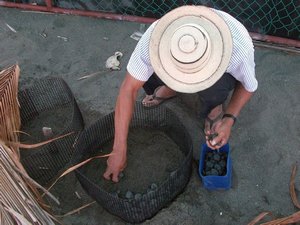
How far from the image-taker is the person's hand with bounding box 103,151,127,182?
3134mm

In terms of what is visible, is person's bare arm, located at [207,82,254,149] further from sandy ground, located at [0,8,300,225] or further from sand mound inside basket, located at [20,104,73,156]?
sand mound inside basket, located at [20,104,73,156]

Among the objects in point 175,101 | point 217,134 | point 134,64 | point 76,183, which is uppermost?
point 134,64

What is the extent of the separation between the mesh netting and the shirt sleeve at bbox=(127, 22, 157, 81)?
1.58 meters

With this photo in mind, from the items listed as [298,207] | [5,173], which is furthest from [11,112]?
[298,207]

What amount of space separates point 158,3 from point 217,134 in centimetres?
183

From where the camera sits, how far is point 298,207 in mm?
3191

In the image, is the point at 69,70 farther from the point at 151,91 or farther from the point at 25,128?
the point at 151,91

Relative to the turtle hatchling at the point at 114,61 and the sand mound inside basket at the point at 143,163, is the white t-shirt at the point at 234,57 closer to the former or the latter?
the sand mound inside basket at the point at 143,163

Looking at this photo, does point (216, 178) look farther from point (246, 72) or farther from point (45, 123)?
point (45, 123)

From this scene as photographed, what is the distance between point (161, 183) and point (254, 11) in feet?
6.07

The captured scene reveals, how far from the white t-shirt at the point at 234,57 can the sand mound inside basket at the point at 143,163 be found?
33.0 inches

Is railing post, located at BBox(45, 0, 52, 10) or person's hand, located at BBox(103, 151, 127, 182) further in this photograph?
railing post, located at BBox(45, 0, 52, 10)

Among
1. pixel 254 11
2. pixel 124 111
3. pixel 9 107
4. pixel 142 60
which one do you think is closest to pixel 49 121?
pixel 9 107

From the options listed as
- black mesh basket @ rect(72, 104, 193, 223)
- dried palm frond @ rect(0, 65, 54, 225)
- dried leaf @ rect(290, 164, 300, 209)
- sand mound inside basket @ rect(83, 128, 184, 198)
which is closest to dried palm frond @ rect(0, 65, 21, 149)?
dried palm frond @ rect(0, 65, 54, 225)
